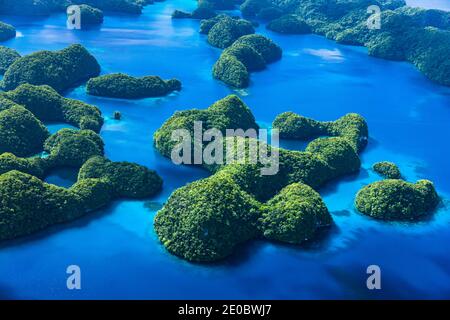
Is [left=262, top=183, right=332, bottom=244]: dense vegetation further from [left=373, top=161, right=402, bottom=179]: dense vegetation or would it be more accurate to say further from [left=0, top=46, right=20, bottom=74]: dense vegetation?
[left=0, top=46, right=20, bottom=74]: dense vegetation

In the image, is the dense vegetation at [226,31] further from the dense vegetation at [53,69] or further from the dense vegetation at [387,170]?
the dense vegetation at [387,170]

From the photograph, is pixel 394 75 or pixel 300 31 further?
pixel 300 31

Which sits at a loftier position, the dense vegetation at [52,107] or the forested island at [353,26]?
the forested island at [353,26]

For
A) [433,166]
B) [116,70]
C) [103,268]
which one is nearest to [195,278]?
[103,268]

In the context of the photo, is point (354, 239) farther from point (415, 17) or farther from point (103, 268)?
point (415, 17)

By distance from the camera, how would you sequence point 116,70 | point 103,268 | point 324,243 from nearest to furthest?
point 103,268 → point 324,243 → point 116,70

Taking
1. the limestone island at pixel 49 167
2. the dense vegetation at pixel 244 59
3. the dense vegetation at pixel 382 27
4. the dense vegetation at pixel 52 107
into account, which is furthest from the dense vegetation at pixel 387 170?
the dense vegetation at pixel 382 27

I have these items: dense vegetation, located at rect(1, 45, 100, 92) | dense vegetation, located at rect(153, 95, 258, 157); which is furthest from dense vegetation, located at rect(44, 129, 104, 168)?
dense vegetation, located at rect(1, 45, 100, 92)
